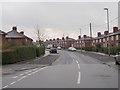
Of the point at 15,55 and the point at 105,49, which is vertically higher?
the point at 15,55

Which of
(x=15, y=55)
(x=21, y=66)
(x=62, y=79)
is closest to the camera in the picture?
(x=62, y=79)

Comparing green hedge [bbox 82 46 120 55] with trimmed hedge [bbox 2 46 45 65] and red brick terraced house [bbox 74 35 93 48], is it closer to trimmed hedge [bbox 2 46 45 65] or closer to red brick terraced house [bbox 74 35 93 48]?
trimmed hedge [bbox 2 46 45 65]

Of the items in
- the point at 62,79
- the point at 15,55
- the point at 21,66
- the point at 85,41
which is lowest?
the point at 21,66

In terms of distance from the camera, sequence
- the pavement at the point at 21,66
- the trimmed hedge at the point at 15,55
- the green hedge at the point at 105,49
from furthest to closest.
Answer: the green hedge at the point at 105,49
the trimmed hedge at the point at 15,55
the pavement at the point at 21,66

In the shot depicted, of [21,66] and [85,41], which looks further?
[85,41]

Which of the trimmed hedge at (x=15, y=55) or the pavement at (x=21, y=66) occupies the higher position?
the trimmed hedge at (x=15, y=55)

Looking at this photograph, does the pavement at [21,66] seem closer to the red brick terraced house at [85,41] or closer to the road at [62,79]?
the road at [62,79]

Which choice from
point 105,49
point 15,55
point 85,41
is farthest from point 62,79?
point 85,41

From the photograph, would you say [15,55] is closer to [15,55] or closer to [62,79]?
[15,55]

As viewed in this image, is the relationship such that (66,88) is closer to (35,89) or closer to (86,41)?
(35,89)

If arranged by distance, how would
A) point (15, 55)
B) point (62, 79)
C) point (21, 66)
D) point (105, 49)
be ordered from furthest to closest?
point (105, 49) → point (15, 55) → point (21, 66) → point (62, 79)

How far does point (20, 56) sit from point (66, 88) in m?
23.5

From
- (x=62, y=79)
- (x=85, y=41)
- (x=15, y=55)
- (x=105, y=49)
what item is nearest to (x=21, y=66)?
(x=15, y=55)

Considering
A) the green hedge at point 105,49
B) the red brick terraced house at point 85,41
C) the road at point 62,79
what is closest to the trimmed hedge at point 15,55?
the road at point 62,79
